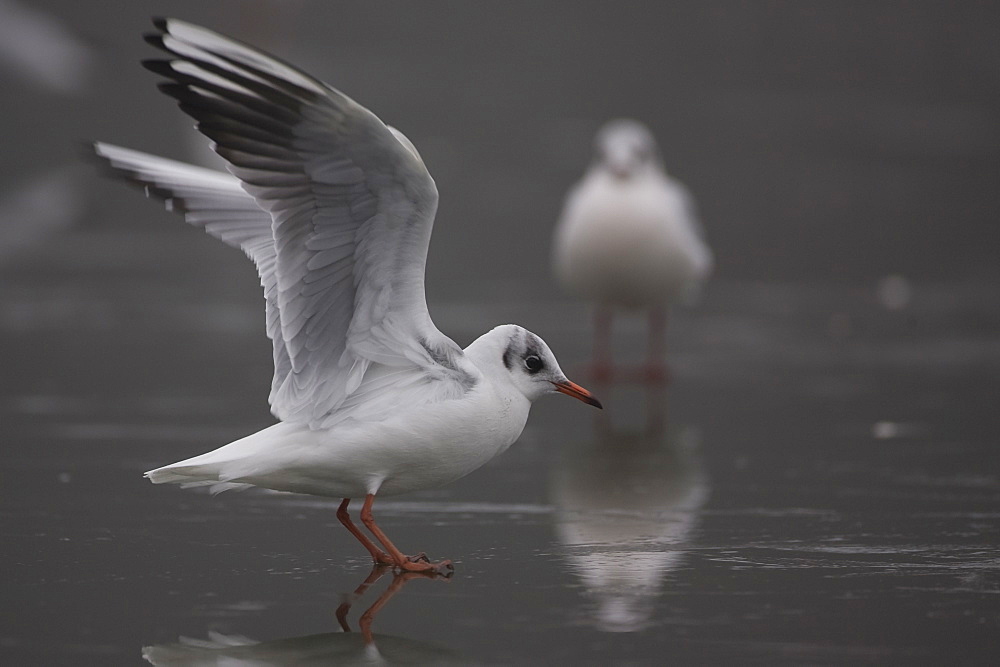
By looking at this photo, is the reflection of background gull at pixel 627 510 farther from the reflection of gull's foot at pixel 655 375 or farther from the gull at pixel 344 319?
the reflection of gull's foot at pixel 655 375

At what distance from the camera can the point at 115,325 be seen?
10516 millimetres

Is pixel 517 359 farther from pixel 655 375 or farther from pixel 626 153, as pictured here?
pixel 626 153

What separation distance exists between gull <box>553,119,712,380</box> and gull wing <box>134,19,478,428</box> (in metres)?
4.72

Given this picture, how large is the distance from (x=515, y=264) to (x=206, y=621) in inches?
358

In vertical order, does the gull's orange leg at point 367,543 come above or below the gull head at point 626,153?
below

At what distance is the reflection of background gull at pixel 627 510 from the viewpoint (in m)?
4.69

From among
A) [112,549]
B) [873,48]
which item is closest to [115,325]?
[112,549]

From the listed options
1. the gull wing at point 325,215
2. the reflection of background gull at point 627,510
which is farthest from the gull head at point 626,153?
the gull wing at point 325,215

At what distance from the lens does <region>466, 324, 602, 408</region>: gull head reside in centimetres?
543

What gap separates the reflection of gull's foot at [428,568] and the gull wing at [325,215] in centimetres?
52

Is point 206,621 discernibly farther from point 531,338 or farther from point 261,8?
point 261,8

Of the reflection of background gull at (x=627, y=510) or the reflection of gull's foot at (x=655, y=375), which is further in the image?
the reflection of gull's foot at (x=655, y=375)

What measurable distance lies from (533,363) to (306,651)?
5.44 ft

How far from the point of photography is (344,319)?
5258 mm
